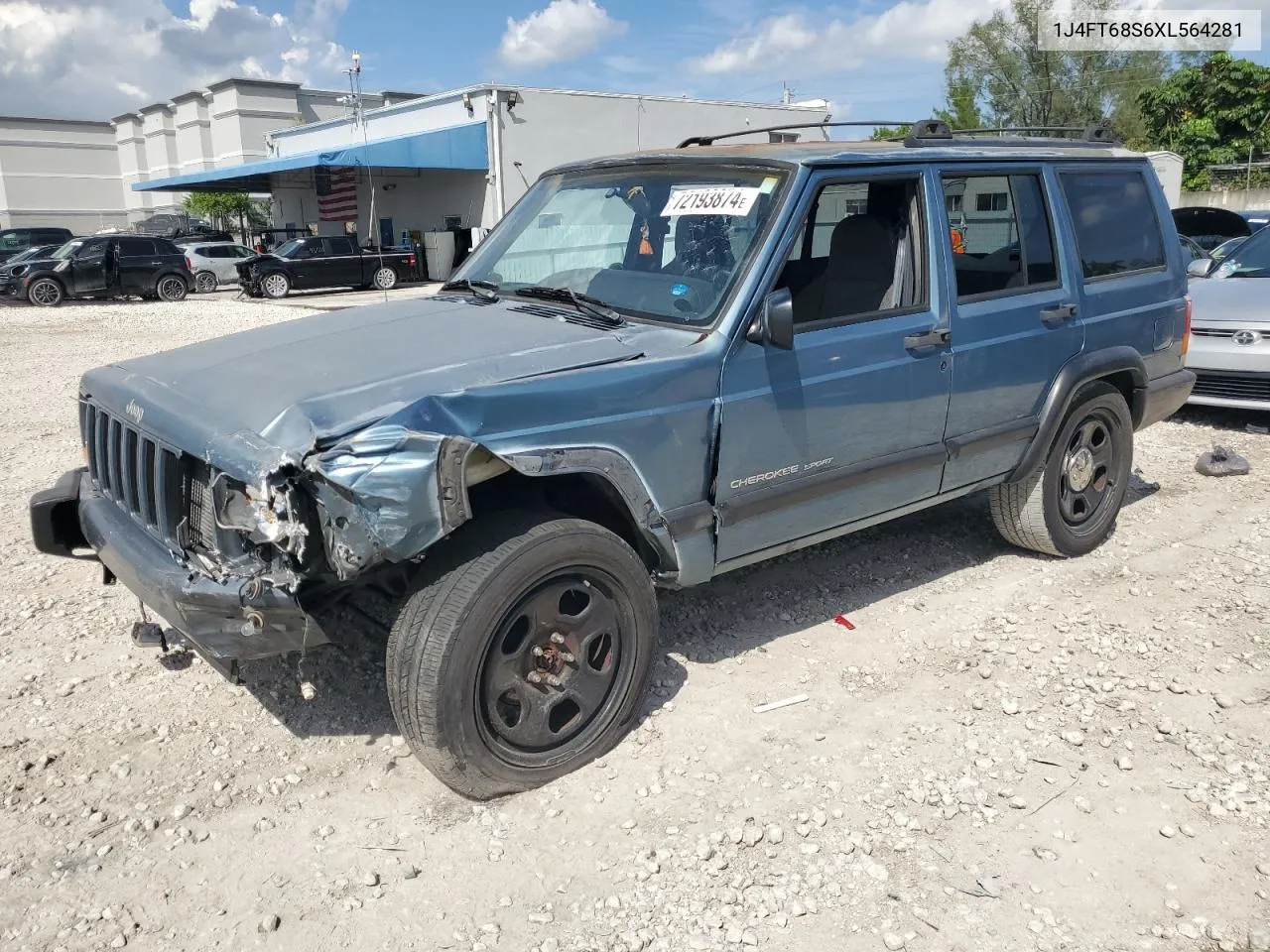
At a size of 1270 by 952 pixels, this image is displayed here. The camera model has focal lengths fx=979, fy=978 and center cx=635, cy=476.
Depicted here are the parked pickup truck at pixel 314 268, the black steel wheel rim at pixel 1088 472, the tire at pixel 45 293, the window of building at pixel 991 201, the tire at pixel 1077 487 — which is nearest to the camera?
the window of building at pixel 991 201

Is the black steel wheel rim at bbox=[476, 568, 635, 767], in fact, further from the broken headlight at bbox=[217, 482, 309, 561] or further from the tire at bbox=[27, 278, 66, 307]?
the tire at bbox=[27, 278, 66, 307]

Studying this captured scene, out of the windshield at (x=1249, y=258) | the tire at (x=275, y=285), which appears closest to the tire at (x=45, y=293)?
the tire at (x=275, y=285)

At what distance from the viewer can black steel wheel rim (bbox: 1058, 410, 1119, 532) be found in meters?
5.08

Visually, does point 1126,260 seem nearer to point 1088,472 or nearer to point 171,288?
point 1088,472

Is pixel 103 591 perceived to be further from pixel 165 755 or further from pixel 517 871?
pixel 517 871

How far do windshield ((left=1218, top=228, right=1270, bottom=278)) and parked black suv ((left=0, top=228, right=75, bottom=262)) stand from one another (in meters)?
29.0

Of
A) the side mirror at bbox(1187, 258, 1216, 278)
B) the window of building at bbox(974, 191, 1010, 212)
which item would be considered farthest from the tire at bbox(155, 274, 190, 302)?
the window of building at bbox(974, 191, 1010, 212)

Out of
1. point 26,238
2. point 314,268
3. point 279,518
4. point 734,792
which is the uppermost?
point 26,238

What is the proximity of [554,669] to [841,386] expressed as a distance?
155cm

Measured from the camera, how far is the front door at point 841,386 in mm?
3564

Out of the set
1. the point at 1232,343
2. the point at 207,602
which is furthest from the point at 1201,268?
the point at 207,602

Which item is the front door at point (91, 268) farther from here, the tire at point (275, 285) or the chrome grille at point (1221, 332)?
the chrome grille at point (1221, 332)

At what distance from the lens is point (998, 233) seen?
4566 millimetres

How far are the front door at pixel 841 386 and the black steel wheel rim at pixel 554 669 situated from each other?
1.86 feet
